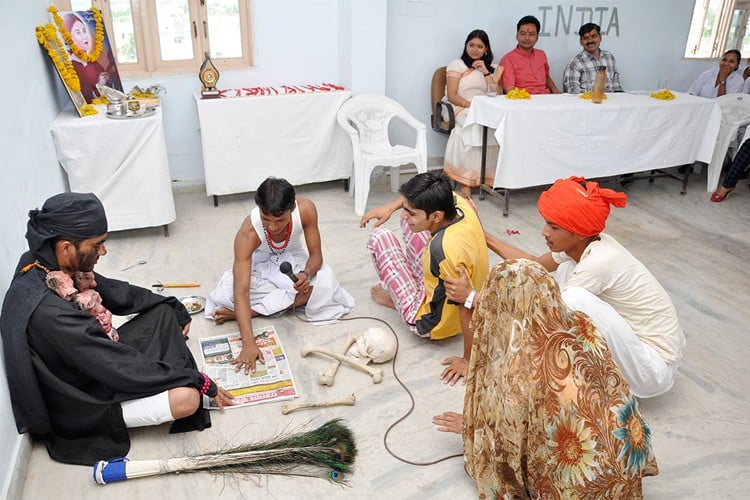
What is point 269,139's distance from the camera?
4.52 m

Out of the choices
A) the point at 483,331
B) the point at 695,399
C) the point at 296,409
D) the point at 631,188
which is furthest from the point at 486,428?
the point at 631,188

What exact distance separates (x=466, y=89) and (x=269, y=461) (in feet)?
12.4

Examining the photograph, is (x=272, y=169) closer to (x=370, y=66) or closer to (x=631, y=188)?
(x=370, y=66)

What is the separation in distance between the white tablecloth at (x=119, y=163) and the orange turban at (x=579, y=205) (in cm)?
260

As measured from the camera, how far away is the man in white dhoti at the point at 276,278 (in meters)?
2.71

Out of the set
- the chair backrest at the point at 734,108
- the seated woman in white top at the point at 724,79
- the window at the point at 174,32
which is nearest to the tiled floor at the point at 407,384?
the chair backrest at the point at 734,108

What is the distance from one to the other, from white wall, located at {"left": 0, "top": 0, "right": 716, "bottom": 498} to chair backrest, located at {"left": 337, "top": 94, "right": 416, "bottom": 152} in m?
0.18

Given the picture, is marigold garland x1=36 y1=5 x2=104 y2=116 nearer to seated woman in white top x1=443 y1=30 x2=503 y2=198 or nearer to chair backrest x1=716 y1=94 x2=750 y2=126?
seated woman in white top x1=443 y1=30 x2=503 y2=198

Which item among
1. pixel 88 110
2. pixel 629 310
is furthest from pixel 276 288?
pixel 88 110

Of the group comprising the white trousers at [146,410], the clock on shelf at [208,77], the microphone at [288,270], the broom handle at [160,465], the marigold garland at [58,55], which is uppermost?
the marigold garland at [58,55]

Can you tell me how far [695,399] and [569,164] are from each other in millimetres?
2435

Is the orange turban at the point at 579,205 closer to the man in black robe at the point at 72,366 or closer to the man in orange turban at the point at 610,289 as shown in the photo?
the man in orange turban at the point at 610,289

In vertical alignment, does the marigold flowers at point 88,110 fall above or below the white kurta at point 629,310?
above

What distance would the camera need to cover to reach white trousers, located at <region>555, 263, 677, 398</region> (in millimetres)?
2094
